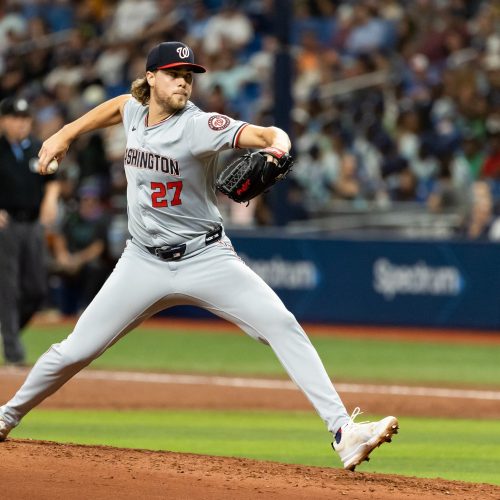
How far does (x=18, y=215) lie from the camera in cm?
1123

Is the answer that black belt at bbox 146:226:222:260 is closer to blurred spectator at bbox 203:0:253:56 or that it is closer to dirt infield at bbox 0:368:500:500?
dirt infield at bbox 0:368:500:500

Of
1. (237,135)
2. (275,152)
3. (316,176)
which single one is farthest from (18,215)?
(316,176)

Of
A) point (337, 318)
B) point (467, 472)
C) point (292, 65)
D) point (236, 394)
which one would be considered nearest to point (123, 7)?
point (292, 65)

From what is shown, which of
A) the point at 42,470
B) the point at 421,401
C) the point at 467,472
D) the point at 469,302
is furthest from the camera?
the point at 469,302

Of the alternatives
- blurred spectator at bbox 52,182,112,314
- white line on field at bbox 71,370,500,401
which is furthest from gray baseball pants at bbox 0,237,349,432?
blurred spectator at bbox 52,182,112,314

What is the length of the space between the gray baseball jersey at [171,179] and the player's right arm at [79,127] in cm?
25

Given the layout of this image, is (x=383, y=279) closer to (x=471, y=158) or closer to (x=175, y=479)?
(x=471, y=158)

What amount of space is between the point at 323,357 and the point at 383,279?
2.81 metres

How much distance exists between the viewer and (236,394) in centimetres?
1063

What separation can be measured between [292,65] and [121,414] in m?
7.83

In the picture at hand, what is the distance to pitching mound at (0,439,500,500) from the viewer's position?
5.61 metres

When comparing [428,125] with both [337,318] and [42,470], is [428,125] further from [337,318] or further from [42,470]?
[42,470]

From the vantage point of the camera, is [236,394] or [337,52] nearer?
[236,394]

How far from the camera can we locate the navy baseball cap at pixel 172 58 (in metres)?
6.23
